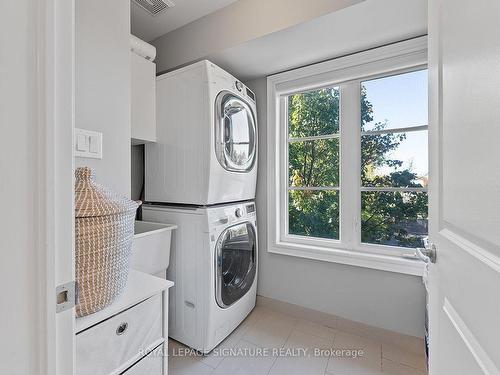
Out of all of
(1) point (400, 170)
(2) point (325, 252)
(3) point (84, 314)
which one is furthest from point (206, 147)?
(1) point (400, 170)

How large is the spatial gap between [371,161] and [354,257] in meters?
0.73

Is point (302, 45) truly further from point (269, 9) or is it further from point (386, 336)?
point (386, 336)

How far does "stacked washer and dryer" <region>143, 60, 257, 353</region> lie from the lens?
154cm

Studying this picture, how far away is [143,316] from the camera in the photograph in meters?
0.81

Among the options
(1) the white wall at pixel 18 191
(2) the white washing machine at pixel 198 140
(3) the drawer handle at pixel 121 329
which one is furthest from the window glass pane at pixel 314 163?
(1) the white wall at pixel 18 191

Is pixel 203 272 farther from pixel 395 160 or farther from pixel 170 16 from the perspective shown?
pixel 170 16

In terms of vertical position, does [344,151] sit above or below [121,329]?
above

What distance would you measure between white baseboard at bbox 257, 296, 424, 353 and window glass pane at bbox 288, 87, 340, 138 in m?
1.45

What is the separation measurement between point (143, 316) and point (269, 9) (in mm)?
1734

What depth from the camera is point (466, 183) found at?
53cm

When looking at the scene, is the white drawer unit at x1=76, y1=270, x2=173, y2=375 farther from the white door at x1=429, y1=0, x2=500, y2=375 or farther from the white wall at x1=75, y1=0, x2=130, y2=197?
the white door at x1=429, y1=0, x2=500, y2=375

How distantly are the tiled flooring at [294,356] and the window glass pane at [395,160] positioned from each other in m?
1.13

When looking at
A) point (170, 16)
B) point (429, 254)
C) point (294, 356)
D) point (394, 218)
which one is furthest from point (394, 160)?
point (170, 16)

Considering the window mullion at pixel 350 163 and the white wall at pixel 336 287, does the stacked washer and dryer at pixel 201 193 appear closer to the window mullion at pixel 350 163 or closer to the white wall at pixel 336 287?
the white wall at pixel 336 287
